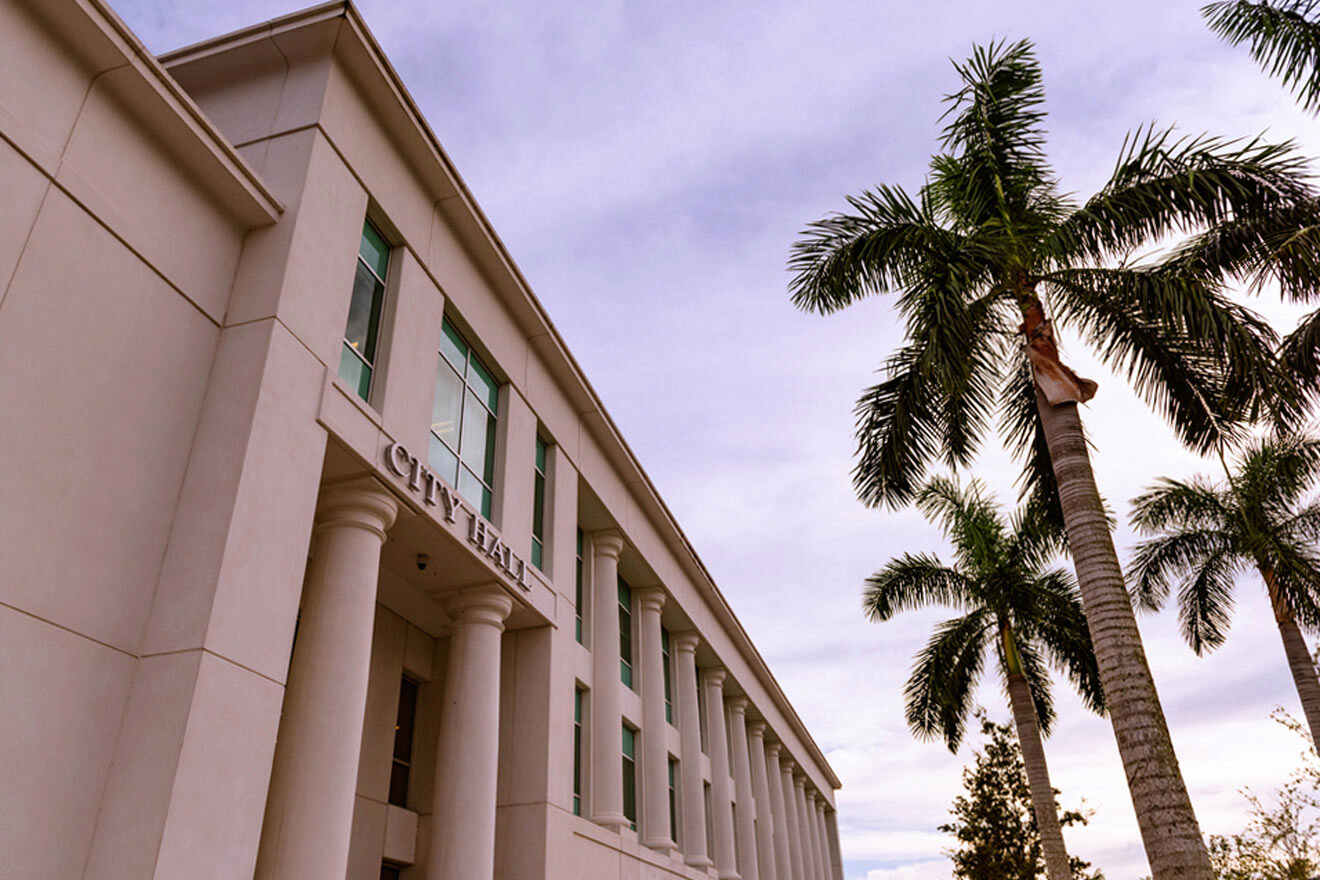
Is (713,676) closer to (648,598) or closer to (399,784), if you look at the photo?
(648,598)

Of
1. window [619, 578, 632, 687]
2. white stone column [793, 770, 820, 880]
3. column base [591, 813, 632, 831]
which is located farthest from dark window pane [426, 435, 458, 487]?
white stone column [793, 770, 820, 880]

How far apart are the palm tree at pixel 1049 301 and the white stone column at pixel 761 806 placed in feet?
58.6

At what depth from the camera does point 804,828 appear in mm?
38344

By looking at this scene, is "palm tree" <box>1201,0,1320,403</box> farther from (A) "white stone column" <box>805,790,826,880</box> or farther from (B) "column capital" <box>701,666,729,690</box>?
(A) "white stone column" <box>805,790,826,880</box>

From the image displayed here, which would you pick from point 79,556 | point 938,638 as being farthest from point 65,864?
point 938,638

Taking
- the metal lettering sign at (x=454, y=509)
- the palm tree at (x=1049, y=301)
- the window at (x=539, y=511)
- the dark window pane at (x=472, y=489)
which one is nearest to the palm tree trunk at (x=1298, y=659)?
the palm tree at (x=1049, y=301)

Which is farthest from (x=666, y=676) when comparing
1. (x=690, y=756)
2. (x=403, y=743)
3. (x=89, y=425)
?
(x=89, y=425)

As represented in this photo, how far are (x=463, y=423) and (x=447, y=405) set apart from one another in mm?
499

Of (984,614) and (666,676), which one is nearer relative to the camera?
(666,676)

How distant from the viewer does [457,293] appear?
14.4 meters

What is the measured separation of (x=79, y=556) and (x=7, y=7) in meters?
4.96

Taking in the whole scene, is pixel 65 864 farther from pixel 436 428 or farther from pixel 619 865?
pixel 619 865

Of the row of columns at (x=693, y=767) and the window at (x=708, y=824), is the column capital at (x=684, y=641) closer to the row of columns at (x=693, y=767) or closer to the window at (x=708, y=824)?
the row of columns at (x=693, y=767)

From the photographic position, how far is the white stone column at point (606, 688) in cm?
1700
